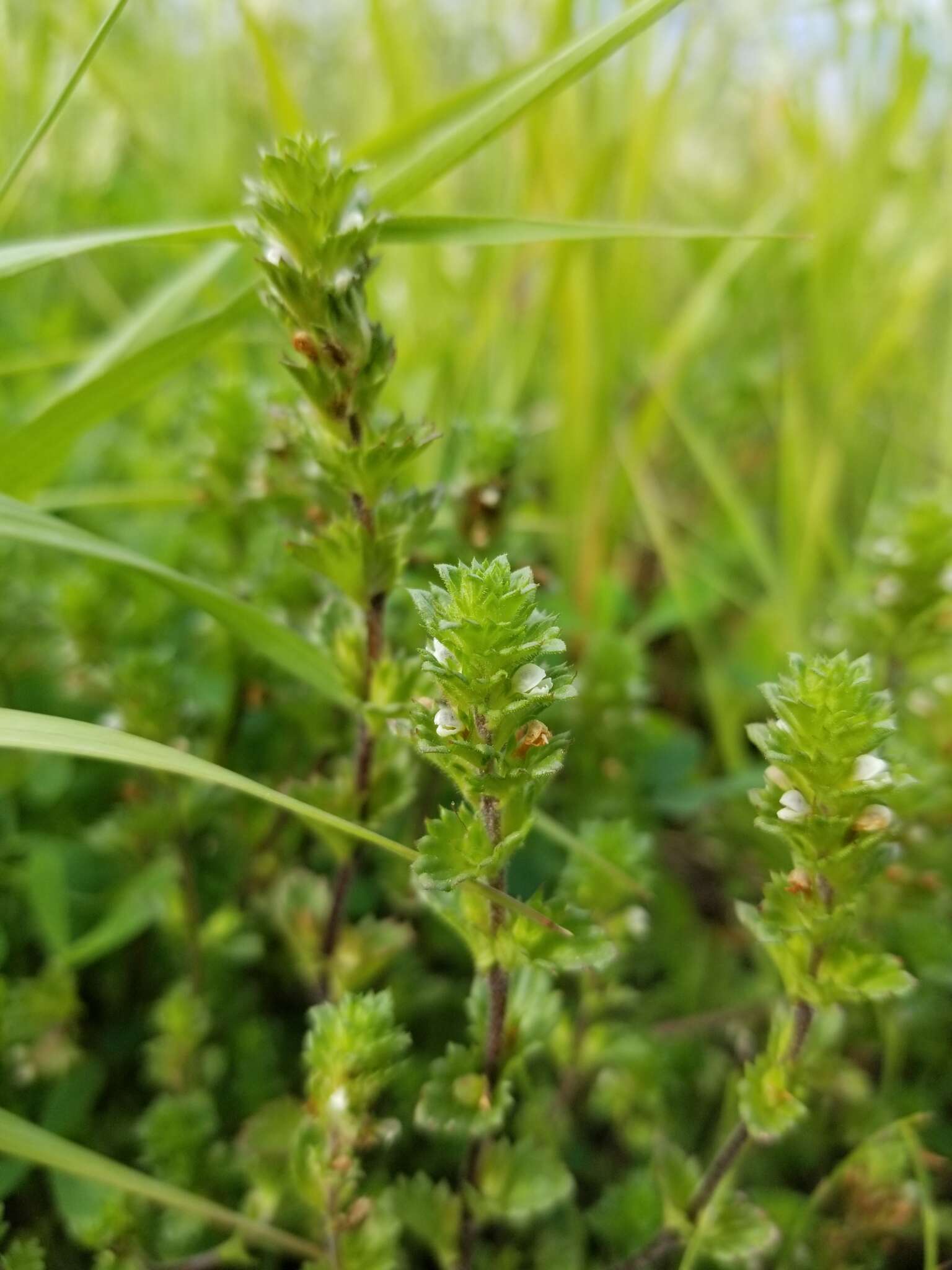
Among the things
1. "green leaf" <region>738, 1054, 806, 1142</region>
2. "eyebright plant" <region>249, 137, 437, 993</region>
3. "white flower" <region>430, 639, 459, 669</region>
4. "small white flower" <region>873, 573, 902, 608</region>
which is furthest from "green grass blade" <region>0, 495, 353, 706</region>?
"small white flower" <region>873, 573, 902, 608</region>

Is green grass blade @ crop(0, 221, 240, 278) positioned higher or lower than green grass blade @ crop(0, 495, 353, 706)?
higher

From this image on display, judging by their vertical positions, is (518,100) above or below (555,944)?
above

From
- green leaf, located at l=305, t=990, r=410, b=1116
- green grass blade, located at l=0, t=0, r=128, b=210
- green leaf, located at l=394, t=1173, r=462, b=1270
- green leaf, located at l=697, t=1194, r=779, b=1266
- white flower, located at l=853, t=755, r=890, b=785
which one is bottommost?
green leaf, located at l=394, t=1173, r=462, b=1270

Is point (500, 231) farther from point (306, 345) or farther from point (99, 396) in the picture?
point (99, 396)

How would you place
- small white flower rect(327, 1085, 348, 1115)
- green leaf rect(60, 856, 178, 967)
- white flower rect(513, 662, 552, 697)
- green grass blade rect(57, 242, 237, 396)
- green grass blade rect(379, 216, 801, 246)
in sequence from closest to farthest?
1. white flower rect(513, 662, 552, 697)
2. small white flower rect(327, 1085, 348, 1115)
3. green grass blade rect(379, 216, 801, 246)
4. green leaf rect(60, 856, 178, 967)
5. green grass blade rect(57, 242, 237, 396)

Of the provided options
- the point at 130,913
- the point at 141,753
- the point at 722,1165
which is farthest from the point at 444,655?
the point at 130,913

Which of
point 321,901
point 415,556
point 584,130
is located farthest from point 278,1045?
point 584,130

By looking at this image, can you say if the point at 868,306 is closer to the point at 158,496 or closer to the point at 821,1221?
the point at 158,496

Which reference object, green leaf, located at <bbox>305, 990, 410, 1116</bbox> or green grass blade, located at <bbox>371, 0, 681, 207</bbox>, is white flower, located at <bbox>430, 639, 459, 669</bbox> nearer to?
green leaf, located at <bbox>305, 990, 410, 1116</bbox>
